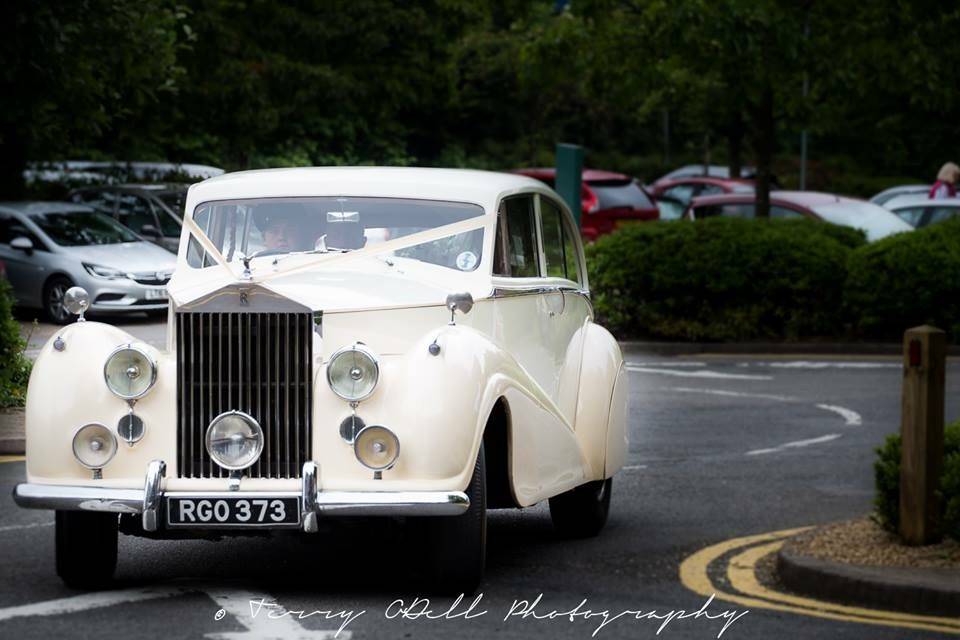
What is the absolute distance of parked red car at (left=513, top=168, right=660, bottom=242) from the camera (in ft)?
102

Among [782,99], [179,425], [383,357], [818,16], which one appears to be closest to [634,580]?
[383,357]

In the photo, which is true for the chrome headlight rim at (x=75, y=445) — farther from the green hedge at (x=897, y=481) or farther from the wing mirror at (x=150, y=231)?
the wing mirror at (x=150, y=231)

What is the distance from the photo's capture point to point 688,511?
975 cm

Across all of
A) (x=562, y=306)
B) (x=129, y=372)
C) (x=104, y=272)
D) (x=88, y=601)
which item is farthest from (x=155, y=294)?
(x=88, y=601)

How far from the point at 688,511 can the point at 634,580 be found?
6.51 feet

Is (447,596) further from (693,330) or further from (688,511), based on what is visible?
(693,330)

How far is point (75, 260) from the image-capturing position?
21.6 meters

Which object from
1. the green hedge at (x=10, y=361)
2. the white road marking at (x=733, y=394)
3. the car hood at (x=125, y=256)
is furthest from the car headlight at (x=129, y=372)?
the car hood at (x=125, y=256)

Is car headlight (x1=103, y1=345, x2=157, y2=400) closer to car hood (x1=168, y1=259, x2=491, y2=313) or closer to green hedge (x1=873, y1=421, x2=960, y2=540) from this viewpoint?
car hood (x1=168, y1=259, x2=491, y2=313)

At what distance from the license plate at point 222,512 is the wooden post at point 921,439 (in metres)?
2.88

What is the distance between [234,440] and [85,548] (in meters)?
0.87

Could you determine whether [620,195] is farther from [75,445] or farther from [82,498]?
[82,498]

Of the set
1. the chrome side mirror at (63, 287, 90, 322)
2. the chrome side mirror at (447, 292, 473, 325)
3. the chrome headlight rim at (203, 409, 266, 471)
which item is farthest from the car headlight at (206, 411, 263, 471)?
the chrome side mirror at (63, 287, 90, 322)

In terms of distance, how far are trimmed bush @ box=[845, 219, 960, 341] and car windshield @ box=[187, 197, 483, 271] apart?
465 inches
